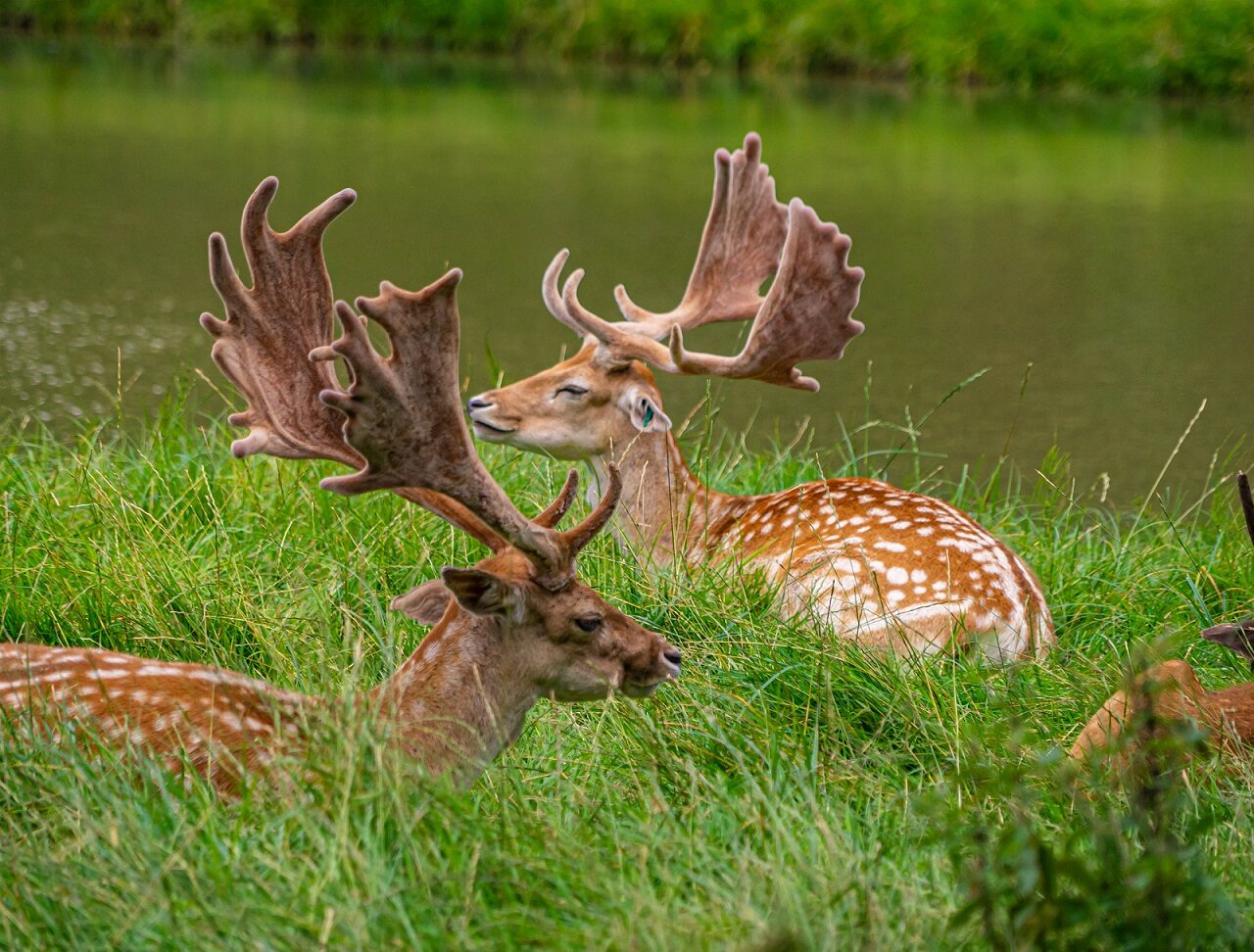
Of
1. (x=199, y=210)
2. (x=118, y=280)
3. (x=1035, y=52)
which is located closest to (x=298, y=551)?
(x=118, y=280)

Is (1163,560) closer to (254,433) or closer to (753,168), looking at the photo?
(753,168)

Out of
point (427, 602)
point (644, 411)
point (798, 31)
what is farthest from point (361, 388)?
point (798, 31)

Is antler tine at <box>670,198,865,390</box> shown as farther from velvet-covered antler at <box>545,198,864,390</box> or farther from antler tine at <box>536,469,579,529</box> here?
antler tine at <box>536,469,579,529</box>

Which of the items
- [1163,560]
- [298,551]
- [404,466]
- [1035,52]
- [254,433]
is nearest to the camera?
[404,466]

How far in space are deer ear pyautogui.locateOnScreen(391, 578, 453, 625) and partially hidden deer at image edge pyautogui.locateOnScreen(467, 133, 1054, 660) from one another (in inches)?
54.4

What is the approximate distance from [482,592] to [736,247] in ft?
10.7

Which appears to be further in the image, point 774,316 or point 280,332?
point 774,316

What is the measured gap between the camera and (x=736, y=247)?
6.51 m

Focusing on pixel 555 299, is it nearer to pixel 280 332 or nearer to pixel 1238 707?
pixel 280 332

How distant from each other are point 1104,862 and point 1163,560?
3.58 metres

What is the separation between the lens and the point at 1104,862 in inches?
114

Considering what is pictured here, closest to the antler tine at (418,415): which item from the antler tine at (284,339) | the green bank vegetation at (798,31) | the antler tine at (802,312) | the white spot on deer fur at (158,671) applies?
the antler tine at (284,339)

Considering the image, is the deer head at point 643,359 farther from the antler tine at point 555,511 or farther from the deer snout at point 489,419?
the antler tine at point 555,511

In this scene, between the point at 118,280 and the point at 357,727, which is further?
the point at 118,280
